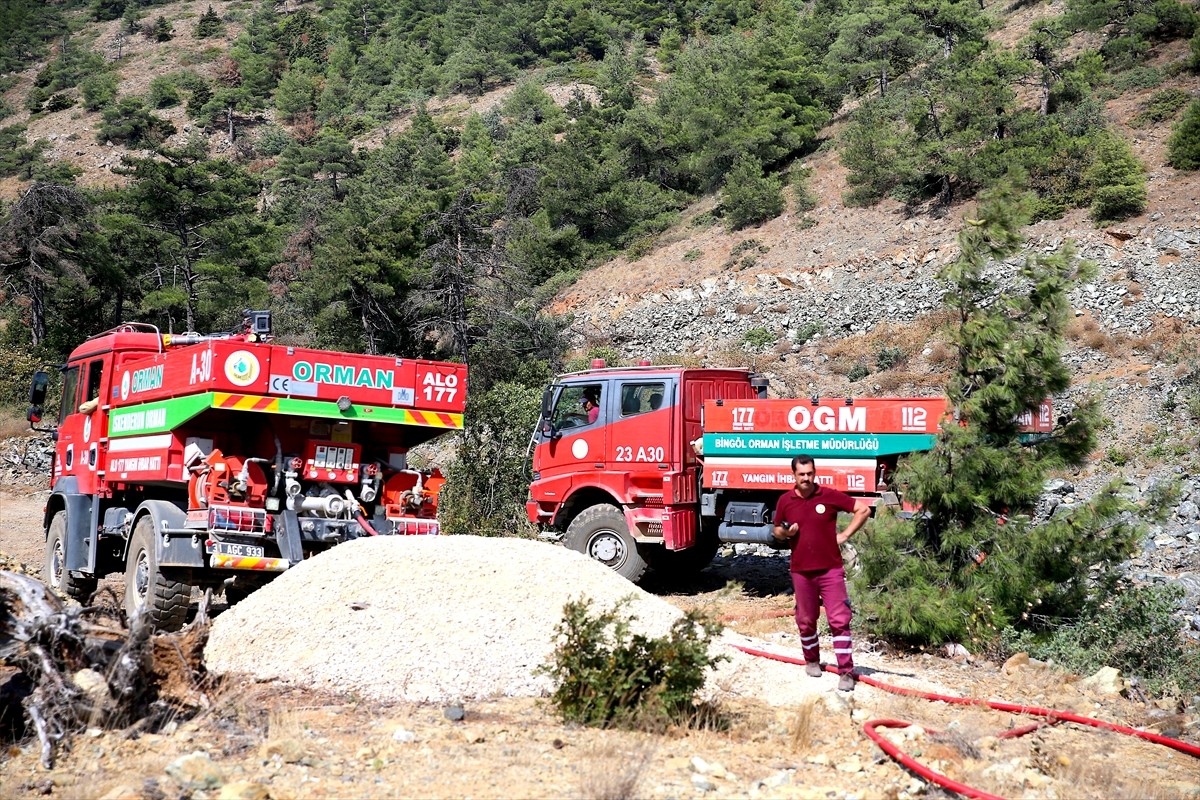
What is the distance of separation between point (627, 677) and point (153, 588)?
5.82 m

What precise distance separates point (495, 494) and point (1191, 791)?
13045 millimetres

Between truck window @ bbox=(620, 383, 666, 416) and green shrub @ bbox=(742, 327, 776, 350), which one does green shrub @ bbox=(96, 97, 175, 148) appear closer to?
green shrub @ bbox=(742, 327, 776, 350)

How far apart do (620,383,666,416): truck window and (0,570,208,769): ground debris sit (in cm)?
769

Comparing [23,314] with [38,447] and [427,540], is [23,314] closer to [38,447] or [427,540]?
[38,447]

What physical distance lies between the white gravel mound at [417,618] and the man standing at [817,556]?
1.24 meters

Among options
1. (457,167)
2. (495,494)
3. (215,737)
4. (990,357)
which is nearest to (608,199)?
(457,167)

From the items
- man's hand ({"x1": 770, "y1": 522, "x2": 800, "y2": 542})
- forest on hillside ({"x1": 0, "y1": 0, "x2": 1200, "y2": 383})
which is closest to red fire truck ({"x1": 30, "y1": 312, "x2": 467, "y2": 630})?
man's hand ({"x1": 770, "y1": 522, "x2": 800, "y2": 542})

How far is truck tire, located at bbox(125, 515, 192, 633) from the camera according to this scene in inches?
407

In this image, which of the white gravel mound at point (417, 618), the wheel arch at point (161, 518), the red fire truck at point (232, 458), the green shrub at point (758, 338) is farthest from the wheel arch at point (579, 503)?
the green shrub at point (758, 338)

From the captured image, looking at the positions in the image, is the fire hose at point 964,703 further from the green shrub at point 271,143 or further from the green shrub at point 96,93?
the green shrub at point 96,93

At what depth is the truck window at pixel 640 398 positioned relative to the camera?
13.5 metres

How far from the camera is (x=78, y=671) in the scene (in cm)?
631

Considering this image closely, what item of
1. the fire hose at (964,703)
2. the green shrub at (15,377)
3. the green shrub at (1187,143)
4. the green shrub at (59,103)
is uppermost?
the green shrub at (59,103)

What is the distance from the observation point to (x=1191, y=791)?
241 inches
